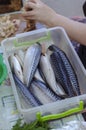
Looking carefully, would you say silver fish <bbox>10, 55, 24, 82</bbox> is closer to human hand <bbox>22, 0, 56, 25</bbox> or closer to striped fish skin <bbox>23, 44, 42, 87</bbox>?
striped fish skin <bbox>23, 44, 42, 87</bbox>

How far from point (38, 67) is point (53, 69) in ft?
0.18

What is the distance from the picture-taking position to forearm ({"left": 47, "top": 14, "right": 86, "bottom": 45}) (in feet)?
3.53

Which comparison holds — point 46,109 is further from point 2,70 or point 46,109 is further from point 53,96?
point 2,70

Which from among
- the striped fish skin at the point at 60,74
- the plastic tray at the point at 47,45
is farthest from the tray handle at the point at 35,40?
the striped fish skin at the point at 60,74

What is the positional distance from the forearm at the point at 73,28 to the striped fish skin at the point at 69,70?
0.12m

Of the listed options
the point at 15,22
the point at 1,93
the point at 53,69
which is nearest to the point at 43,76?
the point at 53,69

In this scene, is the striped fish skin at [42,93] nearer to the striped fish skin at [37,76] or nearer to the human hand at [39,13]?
the striped fish skin at [37,76]

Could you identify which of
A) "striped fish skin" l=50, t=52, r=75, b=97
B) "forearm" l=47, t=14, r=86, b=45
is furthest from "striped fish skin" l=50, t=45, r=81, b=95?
"forearm" l=47, t=14, r=86, b=45

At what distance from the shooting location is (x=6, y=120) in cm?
84

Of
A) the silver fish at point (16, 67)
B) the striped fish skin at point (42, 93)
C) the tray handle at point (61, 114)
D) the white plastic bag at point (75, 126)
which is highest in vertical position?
the silver fish at point (16, 67)

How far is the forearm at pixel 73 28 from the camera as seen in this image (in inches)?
42.3

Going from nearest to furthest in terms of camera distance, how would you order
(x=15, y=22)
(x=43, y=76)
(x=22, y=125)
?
(x=22, y=125), (x=43, y=76), (x=15, y=22)

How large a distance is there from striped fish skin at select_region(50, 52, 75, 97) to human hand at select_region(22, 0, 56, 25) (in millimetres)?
215

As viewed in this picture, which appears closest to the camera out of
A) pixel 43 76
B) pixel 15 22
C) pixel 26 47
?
pixel 43 76
